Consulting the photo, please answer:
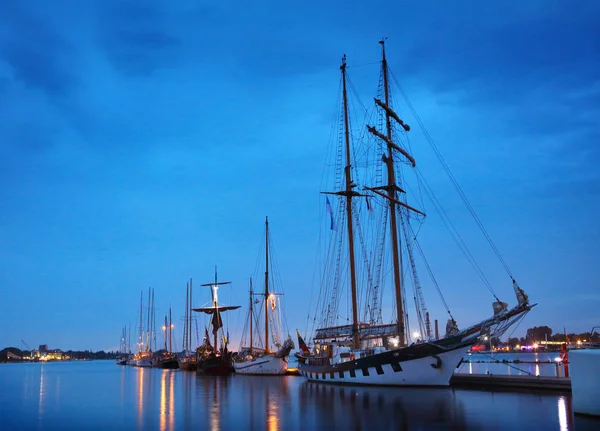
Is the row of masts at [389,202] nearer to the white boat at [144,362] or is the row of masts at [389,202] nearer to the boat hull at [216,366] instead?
the boat hull at [216,366]

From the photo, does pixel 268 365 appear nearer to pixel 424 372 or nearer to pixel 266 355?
pixel 266 355

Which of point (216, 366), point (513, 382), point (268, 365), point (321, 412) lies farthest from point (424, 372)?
point (216, 366)

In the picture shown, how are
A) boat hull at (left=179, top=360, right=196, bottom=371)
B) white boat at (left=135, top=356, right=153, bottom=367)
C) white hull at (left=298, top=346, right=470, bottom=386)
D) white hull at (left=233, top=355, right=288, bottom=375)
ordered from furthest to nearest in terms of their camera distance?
white boat at (left=135, top=356, right=153, bottom=367) < boat hull at (left=179, top=360, right=196, bottom=371) < white hull at (left=233, top=355, right=288, bottom=375) < white hull at (left=298, top=346, right=470, bottom=386)

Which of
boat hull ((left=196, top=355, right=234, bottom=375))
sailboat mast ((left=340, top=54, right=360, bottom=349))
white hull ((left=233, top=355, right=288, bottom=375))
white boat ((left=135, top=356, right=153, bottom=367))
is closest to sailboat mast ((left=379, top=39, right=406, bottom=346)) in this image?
sailboat mast ((left=340, top=54, right=360, bottom=349))

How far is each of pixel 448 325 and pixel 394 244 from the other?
8.47m

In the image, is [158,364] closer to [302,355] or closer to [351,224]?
[302,355]

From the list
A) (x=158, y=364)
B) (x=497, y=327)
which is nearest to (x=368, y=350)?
(x=497, y=327)

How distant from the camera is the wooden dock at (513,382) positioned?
36531 millimetres

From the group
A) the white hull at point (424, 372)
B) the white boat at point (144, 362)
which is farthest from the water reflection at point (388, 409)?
the white boat at point (144, 362)

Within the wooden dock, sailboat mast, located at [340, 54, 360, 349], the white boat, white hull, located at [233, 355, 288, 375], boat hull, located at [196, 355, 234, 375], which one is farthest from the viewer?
the white boat

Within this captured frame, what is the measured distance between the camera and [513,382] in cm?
4072

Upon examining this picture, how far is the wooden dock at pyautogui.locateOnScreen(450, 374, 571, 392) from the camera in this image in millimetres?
36531

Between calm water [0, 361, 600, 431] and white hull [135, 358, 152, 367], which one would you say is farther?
white hull [135, 358, 152, 367]

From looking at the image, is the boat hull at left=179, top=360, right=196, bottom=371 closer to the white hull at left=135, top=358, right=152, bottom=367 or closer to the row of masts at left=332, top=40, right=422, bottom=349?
the white hull at left=135, top=358, right=152, bottom=367
